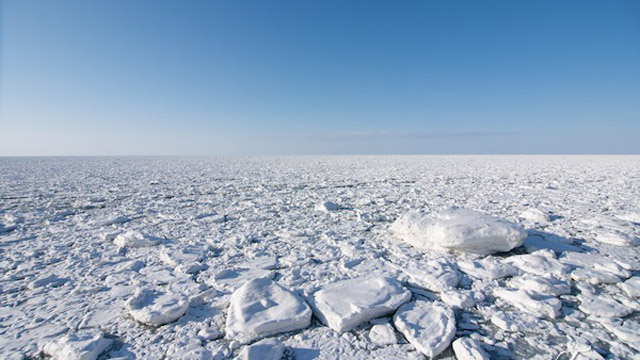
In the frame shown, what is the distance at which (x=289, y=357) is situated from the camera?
131cm

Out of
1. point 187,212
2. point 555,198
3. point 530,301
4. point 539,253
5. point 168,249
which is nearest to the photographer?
point 530,301

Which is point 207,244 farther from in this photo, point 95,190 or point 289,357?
point 95,190

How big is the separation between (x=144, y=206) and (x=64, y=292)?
3130 millimetres

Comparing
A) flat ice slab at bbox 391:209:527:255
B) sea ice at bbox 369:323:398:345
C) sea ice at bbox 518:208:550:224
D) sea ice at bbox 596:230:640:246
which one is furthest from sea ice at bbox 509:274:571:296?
sea ice at bbox 518:208:550:224

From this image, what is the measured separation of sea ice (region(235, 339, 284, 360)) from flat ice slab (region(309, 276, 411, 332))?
1.04 ft

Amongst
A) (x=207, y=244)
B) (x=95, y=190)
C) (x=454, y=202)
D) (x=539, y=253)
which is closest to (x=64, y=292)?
(x=207, y=244)

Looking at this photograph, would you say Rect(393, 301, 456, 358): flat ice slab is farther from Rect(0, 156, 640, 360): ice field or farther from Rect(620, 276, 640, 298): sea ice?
Rect(620, 276, 640, 298): sea ice

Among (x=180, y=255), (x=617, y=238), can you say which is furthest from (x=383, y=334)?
(x=617, y=238)

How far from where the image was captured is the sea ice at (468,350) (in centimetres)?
125

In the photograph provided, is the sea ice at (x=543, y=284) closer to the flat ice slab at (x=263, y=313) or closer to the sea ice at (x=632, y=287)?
the sea ice at (x=632, y=287)

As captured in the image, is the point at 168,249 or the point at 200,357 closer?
the point at 200,357

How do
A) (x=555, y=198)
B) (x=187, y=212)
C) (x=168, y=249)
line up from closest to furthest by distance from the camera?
(x=168, y=249) → (x=187, y=212) → (x=555, y=198)

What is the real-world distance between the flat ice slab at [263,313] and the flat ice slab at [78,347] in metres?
0.58

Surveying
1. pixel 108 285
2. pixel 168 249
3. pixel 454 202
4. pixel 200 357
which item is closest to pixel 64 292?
pixel 108 285
